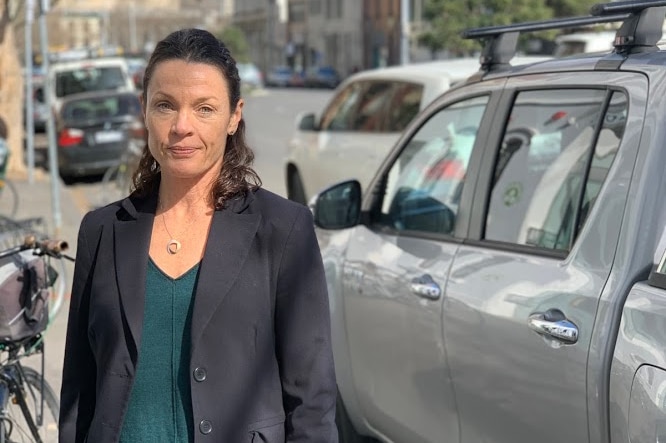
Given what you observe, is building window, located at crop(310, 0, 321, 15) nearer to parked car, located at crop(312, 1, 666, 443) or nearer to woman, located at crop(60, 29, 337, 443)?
parked car, located at crop(312, 1, 666, 443)

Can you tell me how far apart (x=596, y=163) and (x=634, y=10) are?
0.48m

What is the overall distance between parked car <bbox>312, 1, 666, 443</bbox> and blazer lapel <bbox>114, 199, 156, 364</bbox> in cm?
118

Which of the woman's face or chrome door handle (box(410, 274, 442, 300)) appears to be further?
chrome door handle (box(410, 274, 442, 300))

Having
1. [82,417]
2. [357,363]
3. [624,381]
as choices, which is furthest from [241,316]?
[357,363]

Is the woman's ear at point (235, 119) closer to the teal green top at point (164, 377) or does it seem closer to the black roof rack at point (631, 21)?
the teal green top at point (164, 377)

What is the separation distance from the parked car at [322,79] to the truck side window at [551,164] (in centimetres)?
6261

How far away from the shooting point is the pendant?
2.35m

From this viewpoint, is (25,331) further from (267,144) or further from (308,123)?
(267,144)

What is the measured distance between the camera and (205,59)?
2.31 m

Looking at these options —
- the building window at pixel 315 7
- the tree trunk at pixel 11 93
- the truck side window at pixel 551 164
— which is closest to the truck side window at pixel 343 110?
the truck side window at pixel 551 164

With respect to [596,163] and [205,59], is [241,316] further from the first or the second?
[596,163]

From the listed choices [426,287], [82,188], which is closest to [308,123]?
[426,287]

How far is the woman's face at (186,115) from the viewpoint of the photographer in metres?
2.29

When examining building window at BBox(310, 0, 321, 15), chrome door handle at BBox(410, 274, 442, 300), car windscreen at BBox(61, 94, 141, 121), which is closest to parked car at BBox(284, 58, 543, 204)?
chrome door handle at BBox(410, 274, 442, 300)
